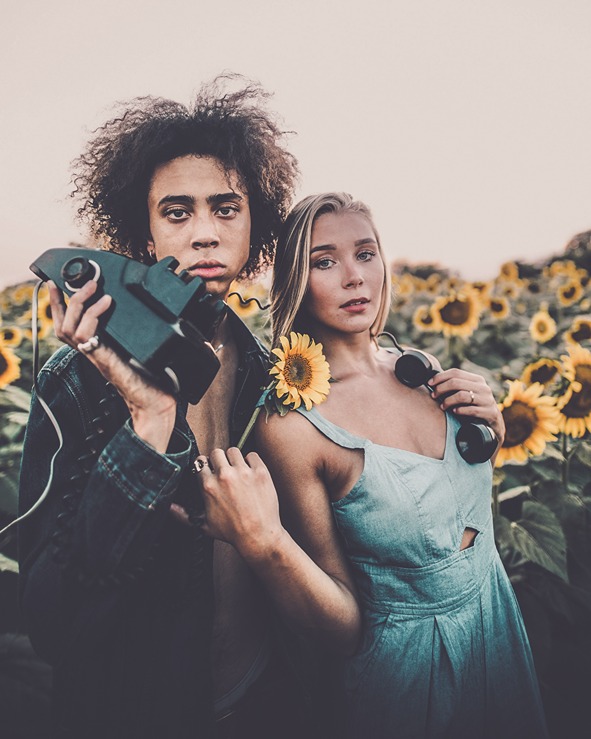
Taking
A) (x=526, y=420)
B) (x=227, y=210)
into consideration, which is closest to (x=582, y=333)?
(x=526, y=420)

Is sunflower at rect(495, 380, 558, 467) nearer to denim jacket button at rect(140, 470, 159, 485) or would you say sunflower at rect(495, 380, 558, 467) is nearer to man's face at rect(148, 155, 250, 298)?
man's face at rect(148, 155, 250, 298)

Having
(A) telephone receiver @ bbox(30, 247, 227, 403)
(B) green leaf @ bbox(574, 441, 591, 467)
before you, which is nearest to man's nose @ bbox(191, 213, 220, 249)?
(A) telephone receiver @ bbox(30, 247, 227, 403)

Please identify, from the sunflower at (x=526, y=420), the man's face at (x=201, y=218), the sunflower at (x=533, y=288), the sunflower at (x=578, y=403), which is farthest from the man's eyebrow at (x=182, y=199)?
the sunflower at (x=533, y=288)

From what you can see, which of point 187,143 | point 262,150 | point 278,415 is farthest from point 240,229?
point 278,415

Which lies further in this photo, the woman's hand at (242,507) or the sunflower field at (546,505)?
the sunflower field at (546,505)

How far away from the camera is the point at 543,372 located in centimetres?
239

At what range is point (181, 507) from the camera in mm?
1376

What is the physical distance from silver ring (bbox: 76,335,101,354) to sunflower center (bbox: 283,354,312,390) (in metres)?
0.61

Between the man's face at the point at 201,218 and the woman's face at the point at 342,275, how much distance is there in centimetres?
27

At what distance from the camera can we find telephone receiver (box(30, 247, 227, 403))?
1.04 m

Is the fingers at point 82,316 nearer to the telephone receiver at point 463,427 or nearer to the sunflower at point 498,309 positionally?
the telephone receiver at point 463,427

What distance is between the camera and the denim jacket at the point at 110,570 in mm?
1117

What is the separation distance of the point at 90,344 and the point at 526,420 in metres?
1.77

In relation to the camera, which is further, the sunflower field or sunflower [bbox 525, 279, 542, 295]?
sunflower [bbox 525, 279, 542, 295]
